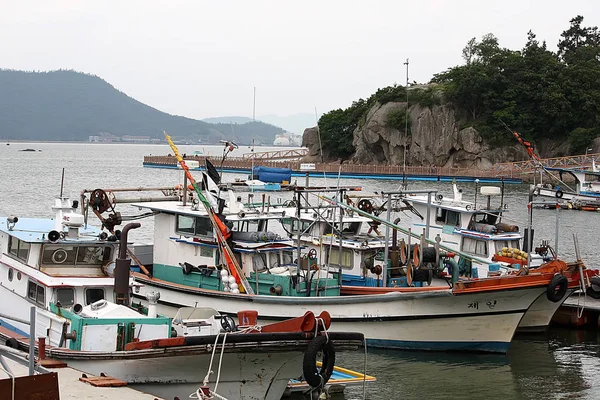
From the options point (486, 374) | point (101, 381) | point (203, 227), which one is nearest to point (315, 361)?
point (101, 381)

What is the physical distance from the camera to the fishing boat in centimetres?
1362

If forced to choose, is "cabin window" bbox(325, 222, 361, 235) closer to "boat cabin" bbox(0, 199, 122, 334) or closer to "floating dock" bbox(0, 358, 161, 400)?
"boat cabin" bbox(0, 199, 122, 334)

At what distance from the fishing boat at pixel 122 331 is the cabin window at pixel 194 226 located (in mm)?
5080

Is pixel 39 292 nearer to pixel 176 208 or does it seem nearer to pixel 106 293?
pixel 106 293

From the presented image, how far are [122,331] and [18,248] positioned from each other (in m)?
3.74

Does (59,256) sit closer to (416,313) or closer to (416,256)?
(416,313)

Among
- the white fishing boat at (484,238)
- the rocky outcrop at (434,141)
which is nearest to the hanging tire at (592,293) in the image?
the white fishing boat at (484,238)

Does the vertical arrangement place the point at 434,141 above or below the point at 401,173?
above

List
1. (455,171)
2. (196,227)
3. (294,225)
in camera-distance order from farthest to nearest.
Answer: (455,171) → (294,225) → (196,227)

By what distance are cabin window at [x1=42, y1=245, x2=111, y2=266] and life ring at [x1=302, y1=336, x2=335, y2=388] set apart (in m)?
5.39

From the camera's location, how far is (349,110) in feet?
378

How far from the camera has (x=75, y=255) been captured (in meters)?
16.7

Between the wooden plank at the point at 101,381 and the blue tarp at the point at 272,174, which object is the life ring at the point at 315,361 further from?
the blue tarp at the point at 272,174

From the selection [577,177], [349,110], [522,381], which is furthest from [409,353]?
[349,110]
